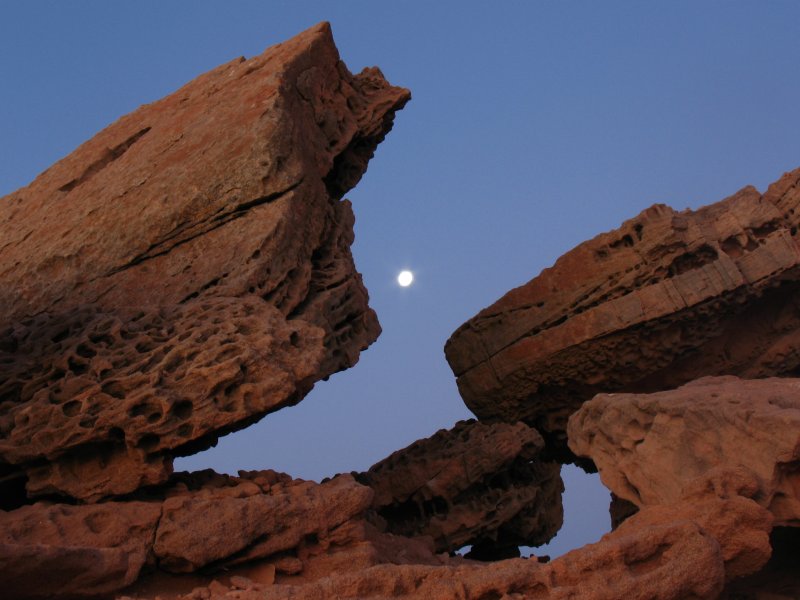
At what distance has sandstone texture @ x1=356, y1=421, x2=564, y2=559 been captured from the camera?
9.73 m

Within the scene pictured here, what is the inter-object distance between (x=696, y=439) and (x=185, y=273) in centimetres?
480

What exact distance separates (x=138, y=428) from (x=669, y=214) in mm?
7689

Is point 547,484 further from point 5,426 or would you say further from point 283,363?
point 5,426

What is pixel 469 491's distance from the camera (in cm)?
1004

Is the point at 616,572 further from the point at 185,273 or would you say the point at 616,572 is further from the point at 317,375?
the point at 185,273

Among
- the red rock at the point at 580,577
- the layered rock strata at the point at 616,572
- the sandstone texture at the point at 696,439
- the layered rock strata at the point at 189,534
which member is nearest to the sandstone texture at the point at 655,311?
the sandstone texture at the point at 696,439

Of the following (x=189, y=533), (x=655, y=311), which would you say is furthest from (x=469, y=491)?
(x=189, y=533)

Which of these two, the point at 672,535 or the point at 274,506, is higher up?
the point at 274,506

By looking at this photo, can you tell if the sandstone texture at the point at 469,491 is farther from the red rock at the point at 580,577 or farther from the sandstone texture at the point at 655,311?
the red rock at the point at 580,577

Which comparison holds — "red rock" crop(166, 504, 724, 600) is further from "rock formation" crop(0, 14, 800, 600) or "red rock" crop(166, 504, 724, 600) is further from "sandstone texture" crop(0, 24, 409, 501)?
"sandstone texture" crop(0, 24, 409, 501)

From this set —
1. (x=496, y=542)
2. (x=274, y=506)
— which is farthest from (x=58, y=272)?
(x=496, y=542)

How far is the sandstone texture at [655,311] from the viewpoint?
10.2m

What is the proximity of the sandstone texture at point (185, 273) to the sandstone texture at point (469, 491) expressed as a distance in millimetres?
2529

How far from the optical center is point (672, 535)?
4324 mm
